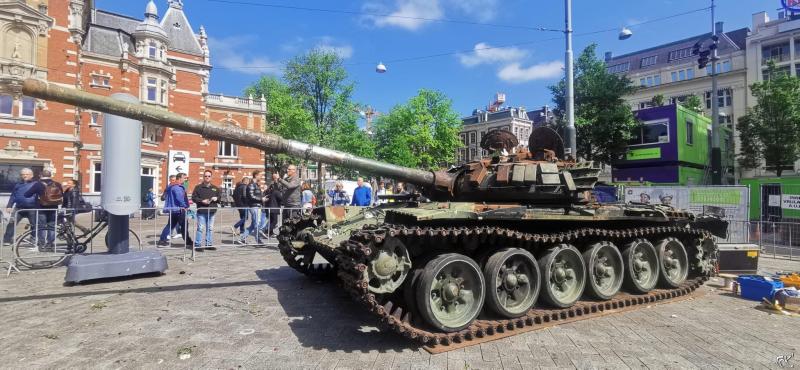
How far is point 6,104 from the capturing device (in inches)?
1009

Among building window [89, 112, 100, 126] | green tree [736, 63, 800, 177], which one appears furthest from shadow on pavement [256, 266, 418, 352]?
green tree [736, 63, 800, 177]

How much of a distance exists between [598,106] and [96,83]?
110 ft

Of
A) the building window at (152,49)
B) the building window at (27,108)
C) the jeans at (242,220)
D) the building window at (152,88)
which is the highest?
the building window at (152,49)

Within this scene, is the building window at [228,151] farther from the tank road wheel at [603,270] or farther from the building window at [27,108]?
the tank road wheel at [603,270]

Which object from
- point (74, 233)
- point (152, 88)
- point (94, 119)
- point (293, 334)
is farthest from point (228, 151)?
point (293, 334)

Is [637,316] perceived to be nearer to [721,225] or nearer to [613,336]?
[613,336]

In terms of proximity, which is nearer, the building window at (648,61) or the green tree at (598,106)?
the green tree at (598,106)

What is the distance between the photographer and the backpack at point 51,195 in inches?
385

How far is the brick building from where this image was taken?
25656mm

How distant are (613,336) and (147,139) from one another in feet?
117

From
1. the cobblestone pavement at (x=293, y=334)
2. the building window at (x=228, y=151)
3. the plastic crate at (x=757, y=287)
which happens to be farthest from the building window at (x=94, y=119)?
the plastic crate at (x=757, y=287)

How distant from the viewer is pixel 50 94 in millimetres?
4281

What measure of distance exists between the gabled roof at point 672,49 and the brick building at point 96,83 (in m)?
46.7

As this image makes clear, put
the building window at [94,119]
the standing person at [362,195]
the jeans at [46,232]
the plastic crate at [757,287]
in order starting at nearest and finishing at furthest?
the plastic crate at [757,287], the jeans at [46,232], the standing person at [362,195], the building window at [94,119]
